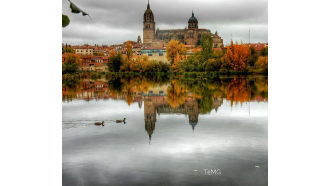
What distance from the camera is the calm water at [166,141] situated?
445 cm

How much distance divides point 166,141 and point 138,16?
2.64 meters

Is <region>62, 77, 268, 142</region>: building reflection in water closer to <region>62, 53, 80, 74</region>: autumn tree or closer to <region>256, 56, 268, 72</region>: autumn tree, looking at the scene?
<region>256, 56, 268, 72</region>: autumn tree

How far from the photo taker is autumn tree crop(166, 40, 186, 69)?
76.5ft

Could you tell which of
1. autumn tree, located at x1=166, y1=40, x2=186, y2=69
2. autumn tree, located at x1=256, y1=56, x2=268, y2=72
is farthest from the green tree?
autumn tree, located at x1=256, y1=56, x2=268, y2=72

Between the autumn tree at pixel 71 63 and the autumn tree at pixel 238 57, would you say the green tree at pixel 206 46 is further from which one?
the autumn tree at pixel 71 63

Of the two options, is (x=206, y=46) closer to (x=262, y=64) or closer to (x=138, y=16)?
(x=262, y=64)

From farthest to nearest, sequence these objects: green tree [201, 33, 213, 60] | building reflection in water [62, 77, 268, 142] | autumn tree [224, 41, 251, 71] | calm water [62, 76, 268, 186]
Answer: green tree [201, 33, 213, 60], autumn tree [224, 41, 251, 71], building reflection in water [62, 77, 268, 142], calm water [62, 76, 268, 186]

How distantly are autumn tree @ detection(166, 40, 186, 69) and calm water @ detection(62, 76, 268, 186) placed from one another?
37.3 ft

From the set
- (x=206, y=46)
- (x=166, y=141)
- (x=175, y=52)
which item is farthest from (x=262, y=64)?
(x=175, y=52)

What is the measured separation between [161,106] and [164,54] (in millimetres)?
13555

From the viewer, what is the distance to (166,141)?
6441 millimetres

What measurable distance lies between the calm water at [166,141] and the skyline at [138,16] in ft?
5.04
